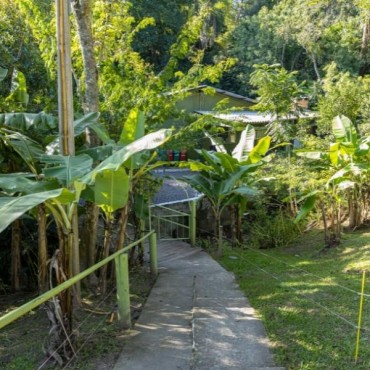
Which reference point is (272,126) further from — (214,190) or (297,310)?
(297,310)

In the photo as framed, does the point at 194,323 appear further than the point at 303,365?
Yes

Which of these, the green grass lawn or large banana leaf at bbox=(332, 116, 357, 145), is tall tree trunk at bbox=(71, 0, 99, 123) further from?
large banana leaf at bbox=(332, 116, 357, 145)

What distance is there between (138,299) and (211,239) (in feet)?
19.0

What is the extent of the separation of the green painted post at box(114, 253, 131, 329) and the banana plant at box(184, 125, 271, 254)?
14.4 feet

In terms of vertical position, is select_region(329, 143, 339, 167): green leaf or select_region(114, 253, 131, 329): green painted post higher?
select_region(329, 143, 339, 167): green leaf

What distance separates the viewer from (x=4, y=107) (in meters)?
6.27

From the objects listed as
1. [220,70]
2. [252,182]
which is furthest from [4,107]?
[252,182]

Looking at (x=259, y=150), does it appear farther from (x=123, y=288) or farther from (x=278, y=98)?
(x=278, y=98)

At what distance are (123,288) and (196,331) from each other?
35.1 inches

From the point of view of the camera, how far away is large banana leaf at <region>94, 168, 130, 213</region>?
4504mm

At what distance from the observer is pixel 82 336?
14.8 feet

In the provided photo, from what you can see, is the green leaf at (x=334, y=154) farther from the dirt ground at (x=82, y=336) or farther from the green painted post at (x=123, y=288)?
the green painted post at (x=123, y=288)

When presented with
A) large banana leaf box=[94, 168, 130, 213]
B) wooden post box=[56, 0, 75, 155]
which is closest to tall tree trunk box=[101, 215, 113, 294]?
large banana leaf box=[94, 168, 130, 213]

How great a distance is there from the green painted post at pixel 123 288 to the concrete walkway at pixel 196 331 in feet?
0.54
